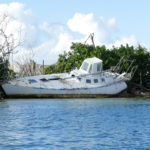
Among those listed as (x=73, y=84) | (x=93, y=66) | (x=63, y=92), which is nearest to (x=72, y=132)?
(x=63, y=92)

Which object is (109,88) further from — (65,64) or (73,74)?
(65,64)

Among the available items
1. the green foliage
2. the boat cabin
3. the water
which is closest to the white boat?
the boat cabin

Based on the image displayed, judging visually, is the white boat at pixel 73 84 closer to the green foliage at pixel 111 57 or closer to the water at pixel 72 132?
the green foliage at pixel 111 57

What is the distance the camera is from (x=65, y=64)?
292 feet

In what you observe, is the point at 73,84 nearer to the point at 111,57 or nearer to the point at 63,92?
the point at 63,92

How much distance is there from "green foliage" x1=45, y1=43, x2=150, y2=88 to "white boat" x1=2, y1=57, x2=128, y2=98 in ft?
28.1

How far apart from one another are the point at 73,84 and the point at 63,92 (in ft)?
5.84

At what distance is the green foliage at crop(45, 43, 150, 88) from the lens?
8619 cm

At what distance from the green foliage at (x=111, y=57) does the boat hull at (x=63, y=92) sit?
8564 millimetres

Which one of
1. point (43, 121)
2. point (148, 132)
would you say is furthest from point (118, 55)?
point (148, 132)

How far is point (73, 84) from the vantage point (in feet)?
243

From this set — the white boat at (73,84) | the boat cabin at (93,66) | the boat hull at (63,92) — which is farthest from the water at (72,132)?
the boat cabin at (93,66)

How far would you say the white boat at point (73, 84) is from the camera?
71.2 meters

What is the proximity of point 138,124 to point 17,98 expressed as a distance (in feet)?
126
